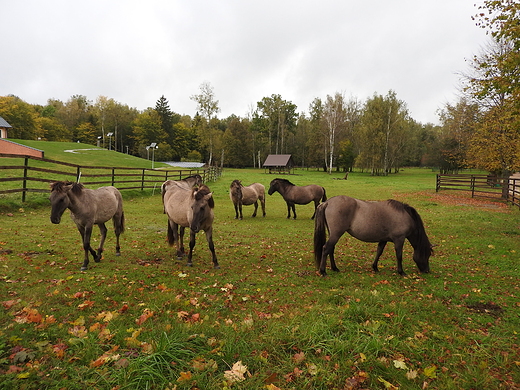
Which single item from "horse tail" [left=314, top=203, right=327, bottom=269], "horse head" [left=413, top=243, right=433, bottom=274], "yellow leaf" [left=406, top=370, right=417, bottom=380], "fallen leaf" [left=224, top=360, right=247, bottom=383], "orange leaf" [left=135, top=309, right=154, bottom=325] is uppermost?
"horse tail" [left=314, top=203, right=327, bottom=269]

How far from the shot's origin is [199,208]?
585 centimetres

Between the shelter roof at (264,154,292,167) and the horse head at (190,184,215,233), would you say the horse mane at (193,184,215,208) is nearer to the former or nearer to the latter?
the horse head at (190,184,215,233)

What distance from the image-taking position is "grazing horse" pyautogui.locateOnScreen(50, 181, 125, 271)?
18.3 feet

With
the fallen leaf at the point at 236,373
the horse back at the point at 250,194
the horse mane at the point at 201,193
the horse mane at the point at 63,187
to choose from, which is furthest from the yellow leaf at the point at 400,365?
the horse back at the point at 250,194

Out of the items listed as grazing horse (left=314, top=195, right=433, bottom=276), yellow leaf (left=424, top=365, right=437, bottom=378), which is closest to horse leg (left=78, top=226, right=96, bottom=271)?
grazing horse (left=314, top=195, right=433, bottom=276)

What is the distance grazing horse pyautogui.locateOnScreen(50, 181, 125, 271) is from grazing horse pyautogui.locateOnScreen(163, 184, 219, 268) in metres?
1.37

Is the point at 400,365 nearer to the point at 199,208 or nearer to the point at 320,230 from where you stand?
the point at 320,230

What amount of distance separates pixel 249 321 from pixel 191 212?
3036 millimetres


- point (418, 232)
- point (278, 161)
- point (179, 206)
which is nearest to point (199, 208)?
point (179, 206)

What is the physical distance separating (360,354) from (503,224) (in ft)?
38.5

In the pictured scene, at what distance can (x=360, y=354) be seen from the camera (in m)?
3.14

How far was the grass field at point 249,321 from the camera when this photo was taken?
9.39 ft

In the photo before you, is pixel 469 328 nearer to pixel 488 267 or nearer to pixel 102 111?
pixel 488 267

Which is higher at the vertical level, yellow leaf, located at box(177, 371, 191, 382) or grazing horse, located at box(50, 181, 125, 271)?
grazing horse, located at box(50, 181, 125, 271)
